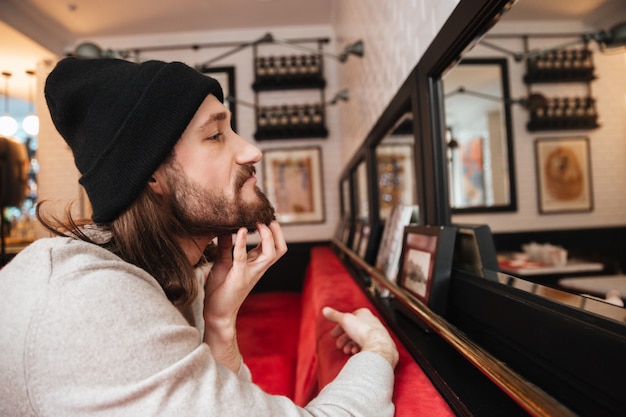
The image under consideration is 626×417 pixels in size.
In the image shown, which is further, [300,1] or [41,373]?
[300,1]

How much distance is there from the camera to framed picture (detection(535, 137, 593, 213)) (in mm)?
1301

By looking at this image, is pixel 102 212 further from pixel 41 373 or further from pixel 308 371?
pixel 308 371

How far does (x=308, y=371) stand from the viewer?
139 cm

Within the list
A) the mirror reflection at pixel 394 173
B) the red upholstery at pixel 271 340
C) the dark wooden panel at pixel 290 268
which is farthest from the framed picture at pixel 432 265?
the dark wooden panel at pixel 290 268

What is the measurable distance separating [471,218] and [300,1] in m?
3.54

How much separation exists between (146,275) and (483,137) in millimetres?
1878

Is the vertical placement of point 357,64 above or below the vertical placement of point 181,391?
above

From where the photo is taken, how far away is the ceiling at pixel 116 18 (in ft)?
13.3

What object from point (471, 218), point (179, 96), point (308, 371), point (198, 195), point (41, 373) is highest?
point (179, 96)

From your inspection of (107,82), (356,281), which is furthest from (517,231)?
(107,82)

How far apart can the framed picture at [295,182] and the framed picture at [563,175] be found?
9.99 ft

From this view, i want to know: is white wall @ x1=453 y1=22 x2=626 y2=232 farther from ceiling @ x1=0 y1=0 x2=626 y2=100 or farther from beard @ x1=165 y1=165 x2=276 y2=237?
ceiling @ x1=0 y1=0 x2=626 y2=100

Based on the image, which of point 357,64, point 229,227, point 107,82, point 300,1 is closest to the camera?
point 107,82

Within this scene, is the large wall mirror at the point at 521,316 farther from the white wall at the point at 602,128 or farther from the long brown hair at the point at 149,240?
the long brown hair at the point at 149,240
